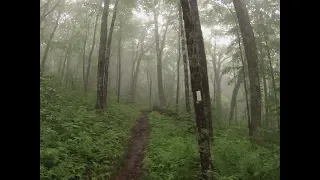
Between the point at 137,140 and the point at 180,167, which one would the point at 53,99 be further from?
the point at 180,167

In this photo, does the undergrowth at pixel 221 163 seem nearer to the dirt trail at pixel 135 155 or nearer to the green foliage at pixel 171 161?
the green foliage at pixel 171 161

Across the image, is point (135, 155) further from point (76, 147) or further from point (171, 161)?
point (76, 147)

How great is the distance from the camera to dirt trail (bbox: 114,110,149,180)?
9.26m

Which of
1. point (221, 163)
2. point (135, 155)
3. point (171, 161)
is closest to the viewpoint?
point (221, 163)

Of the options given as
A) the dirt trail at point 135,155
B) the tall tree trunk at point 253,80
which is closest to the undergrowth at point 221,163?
the dirt trail at point 135,155

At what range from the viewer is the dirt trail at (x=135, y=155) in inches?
364

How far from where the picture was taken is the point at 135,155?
11477mm

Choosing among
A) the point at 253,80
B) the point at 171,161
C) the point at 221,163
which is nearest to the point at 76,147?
the point at 171,161

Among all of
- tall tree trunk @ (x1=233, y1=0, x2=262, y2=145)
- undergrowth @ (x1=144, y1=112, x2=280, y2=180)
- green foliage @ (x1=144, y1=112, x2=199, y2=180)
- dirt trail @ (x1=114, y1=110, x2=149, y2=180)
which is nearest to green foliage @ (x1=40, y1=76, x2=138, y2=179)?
dirt trail @ (x1=114, y1=110, x2=149, y2=180)

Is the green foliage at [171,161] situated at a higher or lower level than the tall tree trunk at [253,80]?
lower

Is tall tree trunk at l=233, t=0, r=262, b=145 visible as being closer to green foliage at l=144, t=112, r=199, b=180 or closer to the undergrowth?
the undergrowth

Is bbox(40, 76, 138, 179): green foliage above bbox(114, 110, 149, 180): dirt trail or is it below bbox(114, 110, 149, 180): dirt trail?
above
